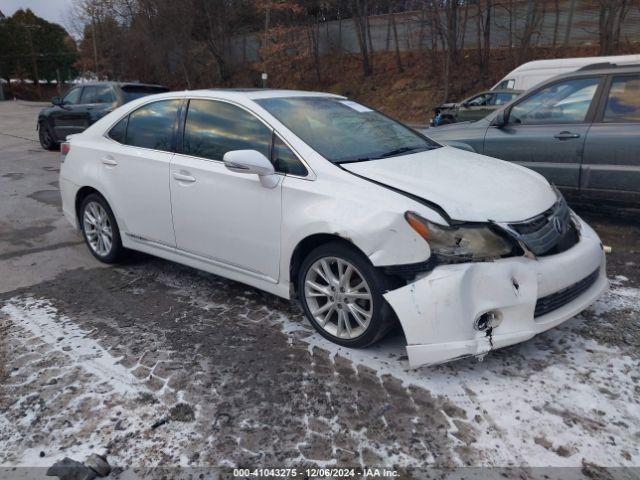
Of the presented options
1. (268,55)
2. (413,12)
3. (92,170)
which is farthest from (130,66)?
(92,170)

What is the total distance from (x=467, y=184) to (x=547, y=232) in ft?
1.82

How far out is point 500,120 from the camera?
5980mm

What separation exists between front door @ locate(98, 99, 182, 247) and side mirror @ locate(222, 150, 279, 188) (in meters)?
0.93

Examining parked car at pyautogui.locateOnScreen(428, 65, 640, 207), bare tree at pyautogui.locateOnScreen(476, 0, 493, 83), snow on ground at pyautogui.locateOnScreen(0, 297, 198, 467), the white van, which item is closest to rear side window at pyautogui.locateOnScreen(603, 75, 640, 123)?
parked car at pyautogui.locateOnScreen(428, 65, 640, 207)

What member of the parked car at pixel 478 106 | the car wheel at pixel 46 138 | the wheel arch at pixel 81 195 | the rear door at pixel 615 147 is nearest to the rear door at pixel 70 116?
the car wheel at pixel 46 138

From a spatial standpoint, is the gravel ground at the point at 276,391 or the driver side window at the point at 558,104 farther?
the driver side window at the point at 558,104

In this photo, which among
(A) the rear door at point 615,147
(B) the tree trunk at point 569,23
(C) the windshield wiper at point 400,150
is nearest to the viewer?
(C) the windshield wiper at point 400,150

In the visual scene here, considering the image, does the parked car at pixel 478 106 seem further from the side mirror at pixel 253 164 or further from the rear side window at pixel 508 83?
the side mirror at pixel 253 164

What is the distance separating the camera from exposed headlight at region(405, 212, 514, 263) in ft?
9.39

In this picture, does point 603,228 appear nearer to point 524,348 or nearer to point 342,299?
point 524,348

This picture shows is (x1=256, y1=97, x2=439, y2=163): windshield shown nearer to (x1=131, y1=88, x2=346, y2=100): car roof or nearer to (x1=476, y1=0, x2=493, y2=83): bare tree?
(x1=131, y1=88, x2=346, y2=100): car roof

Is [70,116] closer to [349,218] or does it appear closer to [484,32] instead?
[349,218]

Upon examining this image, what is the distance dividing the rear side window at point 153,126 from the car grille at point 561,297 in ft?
9.72

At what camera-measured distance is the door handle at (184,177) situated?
391cm
